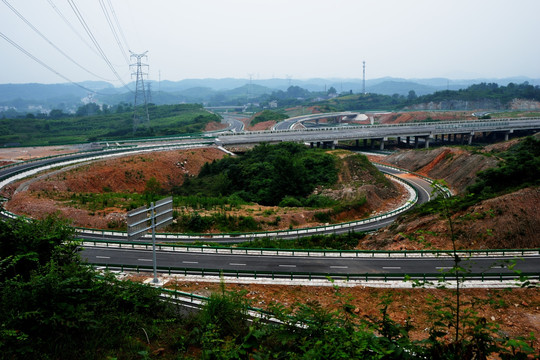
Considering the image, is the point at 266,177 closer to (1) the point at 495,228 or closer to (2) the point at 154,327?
(1) the point at 495,228

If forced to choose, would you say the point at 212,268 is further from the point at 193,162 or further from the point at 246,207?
the point at 193,162

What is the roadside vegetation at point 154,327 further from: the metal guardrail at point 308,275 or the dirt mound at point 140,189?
the dirt mound at point 140,189

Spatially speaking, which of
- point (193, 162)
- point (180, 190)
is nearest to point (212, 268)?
point (180, 190)

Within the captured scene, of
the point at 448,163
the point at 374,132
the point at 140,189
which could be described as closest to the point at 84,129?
the point at 140,189

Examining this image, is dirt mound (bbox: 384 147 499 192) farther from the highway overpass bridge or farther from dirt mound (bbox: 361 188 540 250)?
dirt mound (bbox: 361 188 540 250)

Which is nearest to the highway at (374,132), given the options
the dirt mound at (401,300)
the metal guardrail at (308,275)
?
the metal guardrail at (308,275)

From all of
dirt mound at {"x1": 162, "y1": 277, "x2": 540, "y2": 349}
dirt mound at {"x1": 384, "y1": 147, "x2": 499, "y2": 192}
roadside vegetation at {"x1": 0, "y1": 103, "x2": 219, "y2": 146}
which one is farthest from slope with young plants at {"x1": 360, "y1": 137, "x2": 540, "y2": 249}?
roadside vegetation at {"x1": 0, "y1": 103, "x2": 219, "y2": 146}
